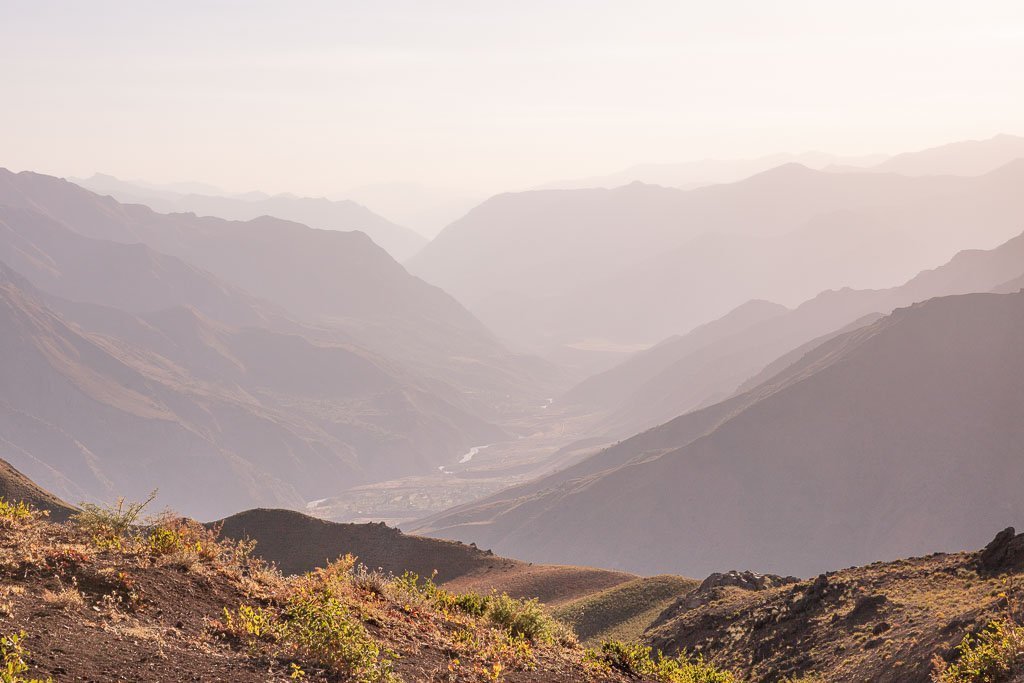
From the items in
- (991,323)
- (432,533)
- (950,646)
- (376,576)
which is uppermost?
(376,576)

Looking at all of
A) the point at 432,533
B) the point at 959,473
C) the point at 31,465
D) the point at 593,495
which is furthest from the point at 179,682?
the point at 31,465

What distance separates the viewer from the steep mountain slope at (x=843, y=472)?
329 feet

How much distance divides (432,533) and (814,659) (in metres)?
123

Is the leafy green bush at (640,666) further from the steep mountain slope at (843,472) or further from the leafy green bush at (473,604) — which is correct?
the steep mountain slope at (843,472)

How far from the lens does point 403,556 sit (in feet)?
161

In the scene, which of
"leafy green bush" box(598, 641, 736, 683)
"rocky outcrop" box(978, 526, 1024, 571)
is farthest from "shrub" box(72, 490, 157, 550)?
"rocky outcrop" box(978, 526, 1024, 571)

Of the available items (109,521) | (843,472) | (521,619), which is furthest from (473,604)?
(843,472)

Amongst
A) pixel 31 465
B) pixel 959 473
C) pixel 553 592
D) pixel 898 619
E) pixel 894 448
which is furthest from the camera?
pixel 31 465

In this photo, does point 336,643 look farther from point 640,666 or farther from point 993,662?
point 993,662

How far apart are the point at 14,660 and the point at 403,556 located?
1642 inches

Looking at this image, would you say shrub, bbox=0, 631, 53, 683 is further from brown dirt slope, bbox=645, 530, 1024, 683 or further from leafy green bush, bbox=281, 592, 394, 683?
brown dirt slope, bbox=645, 530, 1024, 683

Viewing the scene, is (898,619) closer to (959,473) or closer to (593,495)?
(959,473)

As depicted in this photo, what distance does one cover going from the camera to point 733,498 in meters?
115

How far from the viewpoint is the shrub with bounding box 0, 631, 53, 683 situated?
796 centimetres
